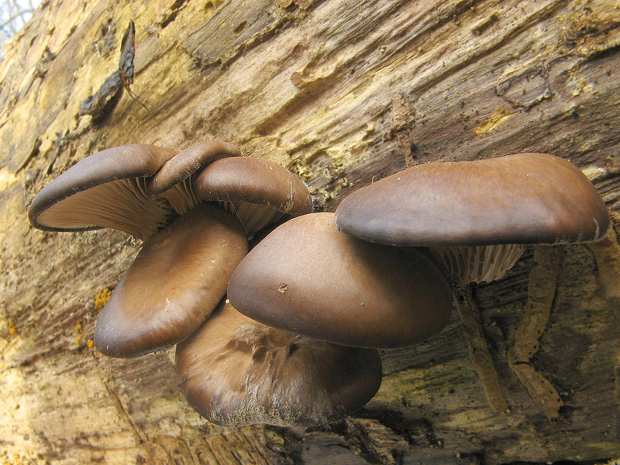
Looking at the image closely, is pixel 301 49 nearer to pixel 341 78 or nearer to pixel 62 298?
pixel 341 78

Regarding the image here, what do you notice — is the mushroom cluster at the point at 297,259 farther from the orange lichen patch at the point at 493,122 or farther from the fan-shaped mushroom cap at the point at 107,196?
the orange lichen patch at the point at 493,122

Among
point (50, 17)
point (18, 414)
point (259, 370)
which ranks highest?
point (50, 17)

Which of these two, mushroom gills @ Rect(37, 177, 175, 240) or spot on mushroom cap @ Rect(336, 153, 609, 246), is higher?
mushroom gills @ Rect(37, 177, 175, 240)

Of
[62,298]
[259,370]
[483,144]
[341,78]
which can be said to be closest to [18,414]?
[62,298]

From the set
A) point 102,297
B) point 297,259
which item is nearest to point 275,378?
point 297,259

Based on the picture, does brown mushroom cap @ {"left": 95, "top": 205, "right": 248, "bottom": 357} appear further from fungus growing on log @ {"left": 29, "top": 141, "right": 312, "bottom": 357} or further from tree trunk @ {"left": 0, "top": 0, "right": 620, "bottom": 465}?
tree trunk @ {"left": 0, "top": 0, "right": 620, "bottom": 465}

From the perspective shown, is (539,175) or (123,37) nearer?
(539,175)

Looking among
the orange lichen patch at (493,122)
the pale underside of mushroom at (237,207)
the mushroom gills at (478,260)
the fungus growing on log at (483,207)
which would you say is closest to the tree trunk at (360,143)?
the orange lichen patch at (493,122)

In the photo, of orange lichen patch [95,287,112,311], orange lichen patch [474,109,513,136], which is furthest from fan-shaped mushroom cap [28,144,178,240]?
orange lichen patch [474,109,513,136]
